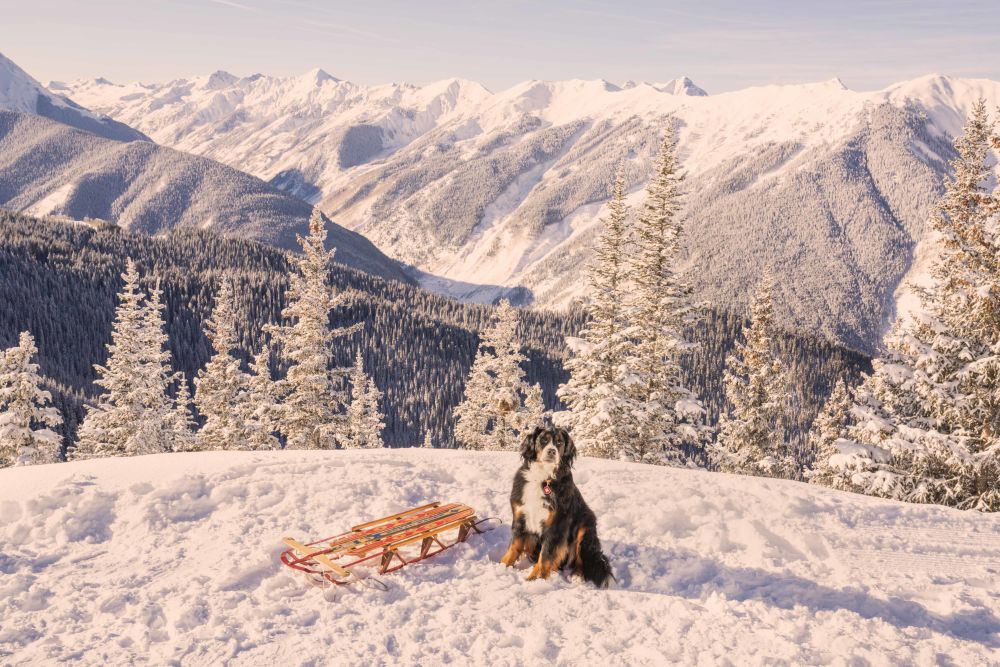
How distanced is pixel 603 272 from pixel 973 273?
36.6 feet

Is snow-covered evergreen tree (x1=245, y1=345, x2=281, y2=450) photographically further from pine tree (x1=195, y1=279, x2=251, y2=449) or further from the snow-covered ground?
the snow-covered ground

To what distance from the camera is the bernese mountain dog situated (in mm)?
7234

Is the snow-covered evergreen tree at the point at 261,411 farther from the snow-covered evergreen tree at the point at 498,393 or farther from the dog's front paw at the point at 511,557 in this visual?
the dog's front paw at the point at 511,557

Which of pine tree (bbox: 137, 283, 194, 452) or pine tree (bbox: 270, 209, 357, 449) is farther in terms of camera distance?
pine tree (bbox: 137, 283, 194, 452)

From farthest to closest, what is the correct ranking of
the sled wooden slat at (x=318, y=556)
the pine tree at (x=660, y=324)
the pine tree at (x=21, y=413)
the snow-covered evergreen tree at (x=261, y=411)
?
the snow-covered evergreen tree at (x=261, y=411)
the pine tree at (x=21, y=413)
the pine tree at (x=660, y=324)
the sled wooden slat at (x=318, y=556)

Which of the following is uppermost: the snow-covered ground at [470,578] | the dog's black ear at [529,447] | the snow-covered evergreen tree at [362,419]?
the dog's black ear at [529,447]

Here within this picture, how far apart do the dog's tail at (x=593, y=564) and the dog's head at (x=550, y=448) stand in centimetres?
104

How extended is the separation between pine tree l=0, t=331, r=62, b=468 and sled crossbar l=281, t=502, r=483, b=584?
2520cm

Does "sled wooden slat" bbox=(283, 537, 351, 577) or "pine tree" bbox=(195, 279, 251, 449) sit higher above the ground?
"sled wooden slat" bbox=(283, 537, 351, 577)

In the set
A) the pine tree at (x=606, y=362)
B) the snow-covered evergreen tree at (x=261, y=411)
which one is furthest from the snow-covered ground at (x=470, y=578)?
the snow-covered evergreen tree at (x=261, y=411)

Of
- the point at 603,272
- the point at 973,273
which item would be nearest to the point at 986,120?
the point at 973,273

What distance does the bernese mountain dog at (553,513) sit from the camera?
7.23 meters

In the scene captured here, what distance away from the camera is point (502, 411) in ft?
102

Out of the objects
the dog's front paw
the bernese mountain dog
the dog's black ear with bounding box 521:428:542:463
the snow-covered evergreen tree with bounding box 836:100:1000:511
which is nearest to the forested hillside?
the snow-covered evergreen tree with bounding box 836:100:1000:511
